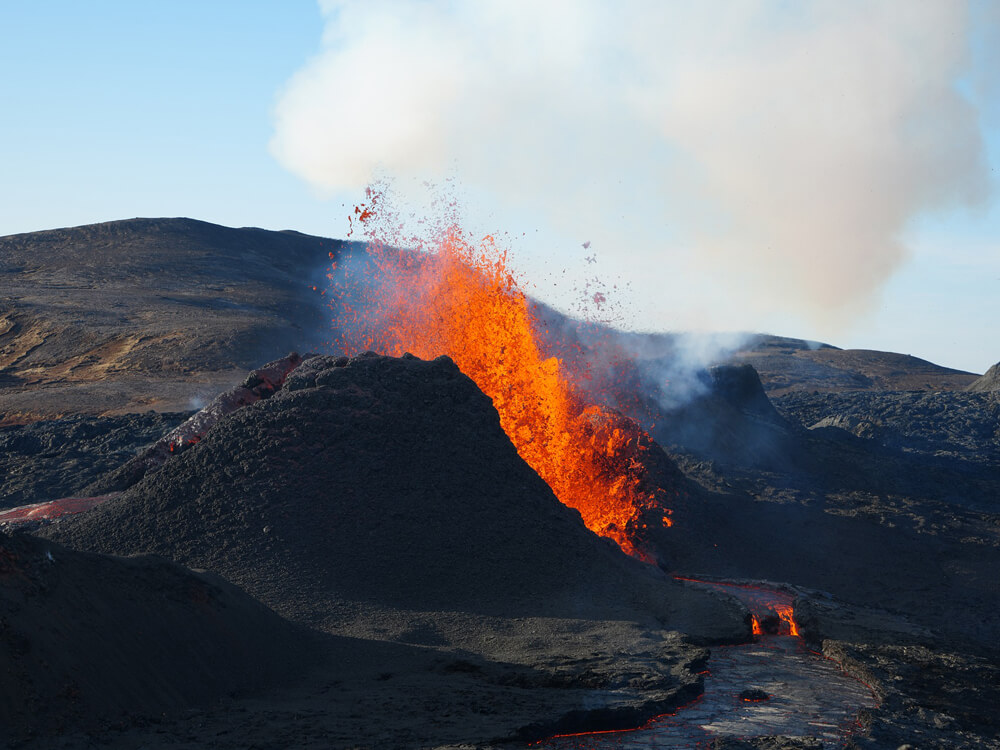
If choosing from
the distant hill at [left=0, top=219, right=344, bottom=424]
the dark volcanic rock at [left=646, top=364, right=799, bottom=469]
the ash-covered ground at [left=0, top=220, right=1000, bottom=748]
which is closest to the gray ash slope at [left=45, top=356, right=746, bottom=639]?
the ash-covered ground at [left=0, top=220, right=1000, bottom=748]

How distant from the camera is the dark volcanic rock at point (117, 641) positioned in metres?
9.02

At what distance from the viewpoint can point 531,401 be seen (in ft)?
75.7

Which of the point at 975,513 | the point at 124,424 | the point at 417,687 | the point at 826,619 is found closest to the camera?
the point at 417,687

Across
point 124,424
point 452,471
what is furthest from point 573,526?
point 124,424

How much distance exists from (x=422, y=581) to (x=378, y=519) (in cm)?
149

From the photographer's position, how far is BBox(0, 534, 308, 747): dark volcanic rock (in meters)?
9.02

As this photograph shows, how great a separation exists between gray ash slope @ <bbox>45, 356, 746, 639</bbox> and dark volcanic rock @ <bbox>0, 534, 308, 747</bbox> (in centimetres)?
203

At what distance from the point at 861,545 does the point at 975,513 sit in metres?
7.11

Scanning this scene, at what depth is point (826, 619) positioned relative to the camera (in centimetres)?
1648

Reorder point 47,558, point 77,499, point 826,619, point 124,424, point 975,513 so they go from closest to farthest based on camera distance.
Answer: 1. point 47,558
2. point 826,619
3. point 77,499
4. point 975,513
5. point 124,424

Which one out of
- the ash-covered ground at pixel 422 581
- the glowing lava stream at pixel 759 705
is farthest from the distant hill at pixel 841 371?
the glowing lava stream at pixel 759 705

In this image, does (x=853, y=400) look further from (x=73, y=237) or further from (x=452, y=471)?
(x=73, y=237)

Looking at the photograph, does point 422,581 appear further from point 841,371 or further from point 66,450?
point 841,371

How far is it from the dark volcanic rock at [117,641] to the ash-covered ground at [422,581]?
0.03m
